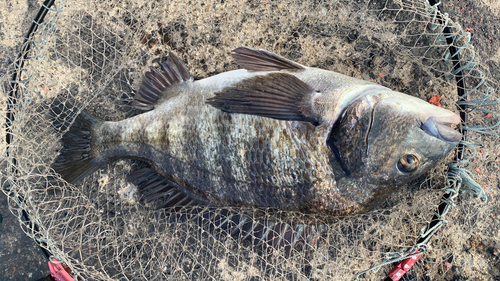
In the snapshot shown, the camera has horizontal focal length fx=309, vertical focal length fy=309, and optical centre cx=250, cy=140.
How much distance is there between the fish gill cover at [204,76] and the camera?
2.33m

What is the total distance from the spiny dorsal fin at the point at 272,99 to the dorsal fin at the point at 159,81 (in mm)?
579

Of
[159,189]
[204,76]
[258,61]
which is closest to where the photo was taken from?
[258,61]

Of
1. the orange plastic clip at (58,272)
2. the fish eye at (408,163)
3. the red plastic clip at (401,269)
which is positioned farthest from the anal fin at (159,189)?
the red plastic clip at (401,269)

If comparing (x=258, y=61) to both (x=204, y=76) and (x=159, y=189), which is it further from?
(x=159, y=189)

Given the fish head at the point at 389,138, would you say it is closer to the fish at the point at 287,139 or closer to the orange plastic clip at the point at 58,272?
the fish at the point at 287,139

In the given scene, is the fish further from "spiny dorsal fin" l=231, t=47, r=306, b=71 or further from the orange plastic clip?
the orange plastic clip

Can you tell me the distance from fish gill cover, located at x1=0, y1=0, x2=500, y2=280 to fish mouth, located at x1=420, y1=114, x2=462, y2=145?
669mm

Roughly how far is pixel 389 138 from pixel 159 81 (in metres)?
1.67

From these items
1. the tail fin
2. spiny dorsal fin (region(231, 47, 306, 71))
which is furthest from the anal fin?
spiny dorsal fin (region(231, 47, 306, 71))

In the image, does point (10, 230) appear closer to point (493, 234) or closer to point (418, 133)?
point (418, 133)

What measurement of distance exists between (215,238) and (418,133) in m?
1.59

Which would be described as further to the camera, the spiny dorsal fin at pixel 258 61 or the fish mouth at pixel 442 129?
the spiny dorsal fin at pixel 258 61

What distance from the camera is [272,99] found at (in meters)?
1.87

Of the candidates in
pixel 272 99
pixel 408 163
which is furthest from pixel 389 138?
pixel 272 99
